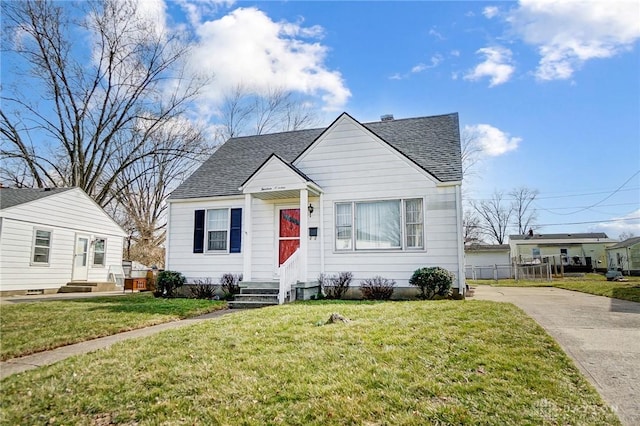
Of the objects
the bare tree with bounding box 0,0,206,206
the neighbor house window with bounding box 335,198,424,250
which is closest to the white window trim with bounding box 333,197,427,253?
the neighbor house window with bounding box 335,198,424,250

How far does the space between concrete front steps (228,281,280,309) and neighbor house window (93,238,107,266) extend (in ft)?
38.5

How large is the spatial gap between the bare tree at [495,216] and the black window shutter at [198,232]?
46616mm

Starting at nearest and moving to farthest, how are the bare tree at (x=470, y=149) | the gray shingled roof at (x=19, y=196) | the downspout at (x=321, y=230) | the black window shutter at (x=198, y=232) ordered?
the downspout at (x=321, y=230) → the black window shutter at (x=198, y=232) → the gray shingled roof at (x=19, y=196) → the bare tree at (x=470, y=149)

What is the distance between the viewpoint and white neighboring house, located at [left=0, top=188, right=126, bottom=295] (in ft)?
48.1

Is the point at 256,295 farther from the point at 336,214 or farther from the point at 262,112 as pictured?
the point at 262,112

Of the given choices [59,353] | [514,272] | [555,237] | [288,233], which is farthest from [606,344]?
[555,237]

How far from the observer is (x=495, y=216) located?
176 ft

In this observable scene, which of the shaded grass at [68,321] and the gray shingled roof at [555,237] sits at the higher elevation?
the gray shingled roof at [555,237]

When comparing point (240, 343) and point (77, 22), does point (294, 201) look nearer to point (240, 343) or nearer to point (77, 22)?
point (240, 343)

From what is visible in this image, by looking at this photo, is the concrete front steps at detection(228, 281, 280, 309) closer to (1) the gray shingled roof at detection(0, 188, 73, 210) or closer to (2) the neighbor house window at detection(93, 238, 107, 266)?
(1) the gray shingled roof at detection(0, 188, 73, 210)

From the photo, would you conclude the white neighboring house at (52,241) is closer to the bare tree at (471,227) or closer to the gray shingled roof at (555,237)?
the bare tree at (471,227)

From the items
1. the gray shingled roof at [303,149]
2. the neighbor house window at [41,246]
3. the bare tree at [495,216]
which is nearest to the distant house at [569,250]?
the bare tree at [495,216]

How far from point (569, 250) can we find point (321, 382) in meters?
45.7

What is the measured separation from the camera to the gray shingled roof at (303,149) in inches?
480
